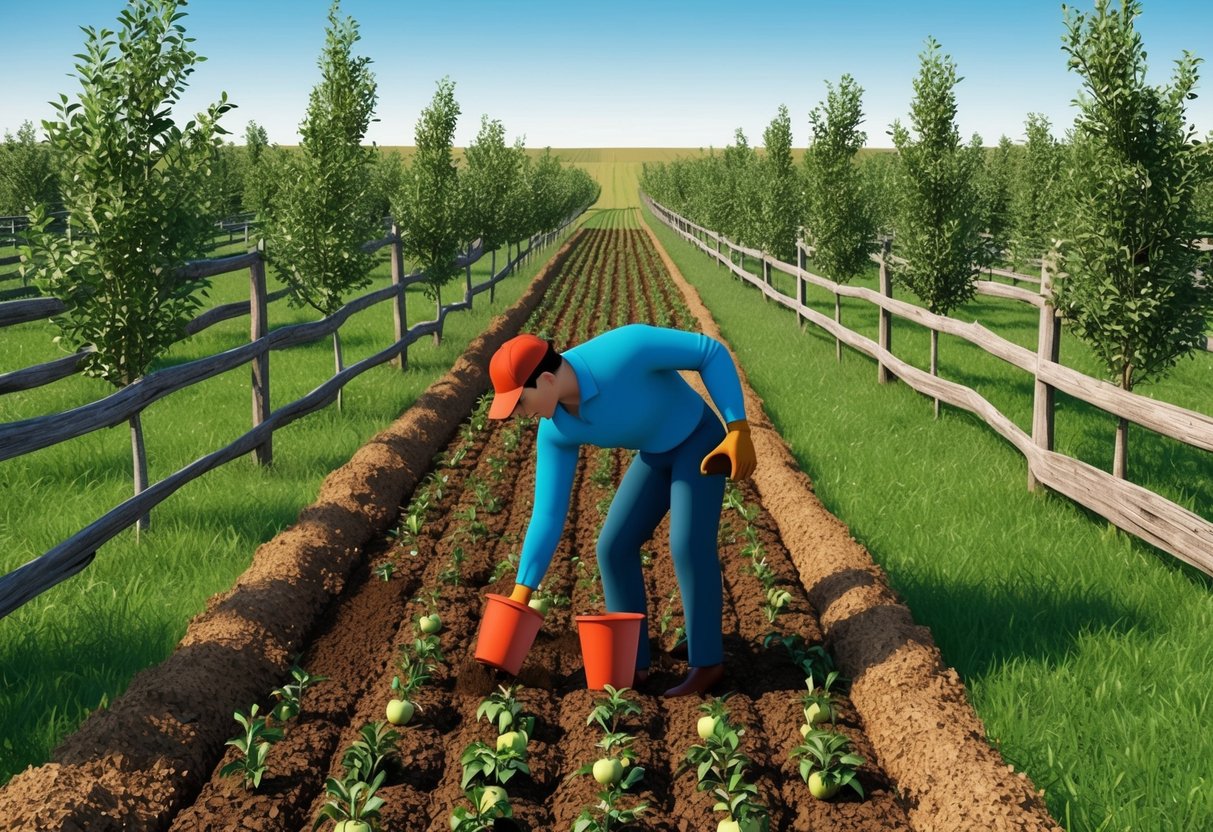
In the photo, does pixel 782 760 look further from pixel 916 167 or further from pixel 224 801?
pixel 916 167

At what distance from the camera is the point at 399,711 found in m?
3.81

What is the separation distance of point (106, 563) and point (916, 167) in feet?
32.6

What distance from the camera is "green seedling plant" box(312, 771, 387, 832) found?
3061 millimetres

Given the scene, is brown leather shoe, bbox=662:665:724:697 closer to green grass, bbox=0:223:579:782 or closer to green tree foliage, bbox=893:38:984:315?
green grass, bbox=0:223:579:782

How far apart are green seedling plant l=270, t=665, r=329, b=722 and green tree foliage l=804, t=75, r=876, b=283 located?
13.9 meters

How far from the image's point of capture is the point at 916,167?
459 inches

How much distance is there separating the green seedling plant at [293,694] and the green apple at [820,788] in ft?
6.79

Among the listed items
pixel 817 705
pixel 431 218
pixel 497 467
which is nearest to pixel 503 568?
pixel 817 705

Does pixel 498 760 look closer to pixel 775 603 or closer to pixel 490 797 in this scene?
pixel 490 797

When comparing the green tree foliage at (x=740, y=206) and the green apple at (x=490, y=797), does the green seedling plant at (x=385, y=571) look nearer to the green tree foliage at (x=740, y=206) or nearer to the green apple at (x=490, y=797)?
the green apple at (x=490, y=797)

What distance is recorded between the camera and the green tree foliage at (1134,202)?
6.63 m

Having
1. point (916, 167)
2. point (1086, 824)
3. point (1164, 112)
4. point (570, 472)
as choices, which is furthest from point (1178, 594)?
point (916, 167)

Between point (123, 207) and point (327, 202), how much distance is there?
14.5 ft

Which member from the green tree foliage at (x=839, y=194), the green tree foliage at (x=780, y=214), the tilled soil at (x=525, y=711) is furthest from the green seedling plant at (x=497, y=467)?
the green tree foliage at (x=780, y=214)
